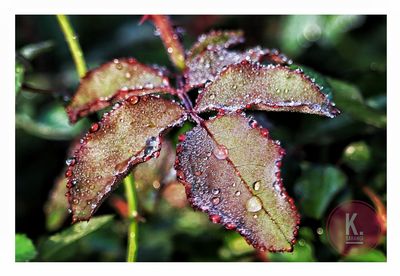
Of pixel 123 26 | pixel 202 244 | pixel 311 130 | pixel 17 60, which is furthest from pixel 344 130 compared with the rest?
pixel 123 26

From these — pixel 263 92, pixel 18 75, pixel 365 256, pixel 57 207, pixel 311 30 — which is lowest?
pixel 365 256

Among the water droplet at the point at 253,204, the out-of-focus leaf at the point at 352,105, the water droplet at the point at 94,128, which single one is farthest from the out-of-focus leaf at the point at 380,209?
the water droplet at the point at 94,128

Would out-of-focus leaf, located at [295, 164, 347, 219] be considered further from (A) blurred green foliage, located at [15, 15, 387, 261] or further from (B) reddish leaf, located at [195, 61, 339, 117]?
(B) reddish leaf, located at [195, 61, 339, 117]

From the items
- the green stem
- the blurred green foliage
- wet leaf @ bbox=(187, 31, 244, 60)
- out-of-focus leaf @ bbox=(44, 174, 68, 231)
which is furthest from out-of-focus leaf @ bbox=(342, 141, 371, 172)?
out-of-focus leaf @ bbox=(44, 174, 68, 231)

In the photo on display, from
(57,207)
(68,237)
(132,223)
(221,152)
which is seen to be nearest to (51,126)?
(57,207)

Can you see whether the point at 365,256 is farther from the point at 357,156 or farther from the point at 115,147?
the point at 115,147

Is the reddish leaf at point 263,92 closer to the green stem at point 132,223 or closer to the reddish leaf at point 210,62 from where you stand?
the reddish leaf at point 210,62

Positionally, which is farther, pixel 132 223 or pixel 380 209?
pixel 380 209
